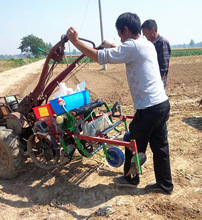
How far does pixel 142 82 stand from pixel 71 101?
1186 mm

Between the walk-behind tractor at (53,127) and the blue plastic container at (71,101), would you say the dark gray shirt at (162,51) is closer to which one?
the walk-behind tractor at (53,127)

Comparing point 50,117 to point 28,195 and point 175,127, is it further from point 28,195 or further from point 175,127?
point 175,127

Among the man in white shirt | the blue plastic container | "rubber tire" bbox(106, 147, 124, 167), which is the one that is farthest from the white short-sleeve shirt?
the blue plastic container

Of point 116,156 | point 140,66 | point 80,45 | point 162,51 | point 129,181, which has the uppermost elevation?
point 80,45

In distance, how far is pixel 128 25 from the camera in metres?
2.39

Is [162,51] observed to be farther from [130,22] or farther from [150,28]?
[130,22]

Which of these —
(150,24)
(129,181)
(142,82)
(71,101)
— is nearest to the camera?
(142,82)

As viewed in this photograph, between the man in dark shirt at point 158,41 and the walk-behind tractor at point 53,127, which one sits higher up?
the man in dark shirt at point 158,41

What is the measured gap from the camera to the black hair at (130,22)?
93.4 inches

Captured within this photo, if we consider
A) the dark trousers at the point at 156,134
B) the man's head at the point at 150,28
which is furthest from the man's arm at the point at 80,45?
the man's head at the point at 150,28

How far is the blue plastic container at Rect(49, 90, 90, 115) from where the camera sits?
316cm

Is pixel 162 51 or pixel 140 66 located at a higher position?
pixel 162 51

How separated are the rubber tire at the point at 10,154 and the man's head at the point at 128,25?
230 centimetres

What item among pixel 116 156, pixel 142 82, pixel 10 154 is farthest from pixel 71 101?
pixel 10 154
